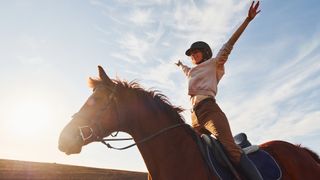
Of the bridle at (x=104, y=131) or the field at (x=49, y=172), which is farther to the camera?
the field at (x=49, y=172)

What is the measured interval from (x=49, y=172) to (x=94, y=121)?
29.4 feet

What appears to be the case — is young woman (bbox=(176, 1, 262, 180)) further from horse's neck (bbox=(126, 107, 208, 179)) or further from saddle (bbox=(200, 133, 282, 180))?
horse's neck (bbox=(126, 107, 208, 179))

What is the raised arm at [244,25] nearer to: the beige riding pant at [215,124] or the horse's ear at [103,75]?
the beige riding pant at [215,124]

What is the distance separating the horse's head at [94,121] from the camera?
493 centimetres

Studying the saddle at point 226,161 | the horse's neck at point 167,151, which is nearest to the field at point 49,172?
the horse's neck at point 167,151

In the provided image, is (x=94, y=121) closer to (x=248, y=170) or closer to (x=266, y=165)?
(x=248, y=170)

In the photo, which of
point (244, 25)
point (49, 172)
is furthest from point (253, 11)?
point (49, 172)

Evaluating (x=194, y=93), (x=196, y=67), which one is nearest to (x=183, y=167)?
(x=194, y=93)

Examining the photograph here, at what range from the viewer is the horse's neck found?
198 inches

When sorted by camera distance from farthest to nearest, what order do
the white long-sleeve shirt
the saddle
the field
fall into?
the field < the white long-sleeve shirt < the saddle

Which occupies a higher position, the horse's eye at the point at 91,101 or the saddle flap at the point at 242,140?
the horse's eye at the point at 91,101

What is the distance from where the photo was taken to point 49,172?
13.0 meters

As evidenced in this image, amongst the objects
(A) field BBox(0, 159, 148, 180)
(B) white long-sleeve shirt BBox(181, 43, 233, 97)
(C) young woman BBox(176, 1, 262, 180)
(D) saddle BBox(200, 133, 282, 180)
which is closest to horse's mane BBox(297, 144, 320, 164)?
(D) saddle BBox(200, 133, 282, 180)

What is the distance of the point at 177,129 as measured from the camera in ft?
17.9
